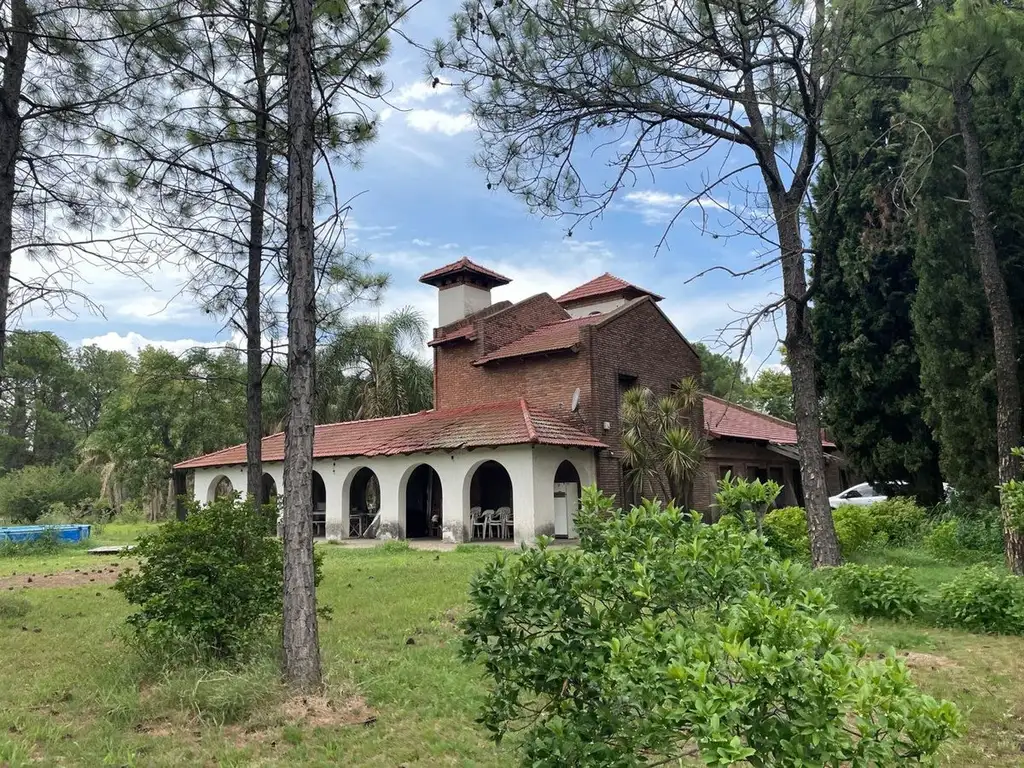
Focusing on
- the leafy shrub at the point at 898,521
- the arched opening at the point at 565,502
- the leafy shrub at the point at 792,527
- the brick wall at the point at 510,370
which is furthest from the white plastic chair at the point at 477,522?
the leafy shrub at the point at 898,521

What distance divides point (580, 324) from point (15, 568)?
13.8m

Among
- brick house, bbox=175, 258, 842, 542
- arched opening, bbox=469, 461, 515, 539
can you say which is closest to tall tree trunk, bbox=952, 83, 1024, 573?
brick house, bbox=175, 258, 842, 542

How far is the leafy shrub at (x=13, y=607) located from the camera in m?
8.63

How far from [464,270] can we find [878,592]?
15545mm

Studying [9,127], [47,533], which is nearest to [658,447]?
[9,127]

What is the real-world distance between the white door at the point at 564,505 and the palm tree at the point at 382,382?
10.3 meters

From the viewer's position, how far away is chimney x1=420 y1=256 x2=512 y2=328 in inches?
834

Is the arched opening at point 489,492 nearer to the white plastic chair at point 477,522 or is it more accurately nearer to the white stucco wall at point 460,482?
the white plastic chair at point 477,522

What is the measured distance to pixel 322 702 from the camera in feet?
15.6

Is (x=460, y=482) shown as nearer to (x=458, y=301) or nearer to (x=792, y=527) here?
(x=458, y=301)

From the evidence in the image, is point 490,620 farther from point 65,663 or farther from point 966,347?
point 966,347

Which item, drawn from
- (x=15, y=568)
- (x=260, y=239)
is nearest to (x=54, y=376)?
(x=15, y=568)

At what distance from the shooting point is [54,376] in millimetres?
48094

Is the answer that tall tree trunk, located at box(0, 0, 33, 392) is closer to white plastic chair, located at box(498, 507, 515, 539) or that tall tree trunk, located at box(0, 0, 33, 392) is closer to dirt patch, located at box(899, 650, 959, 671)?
dirt patch, located at box(899, 650, 959, 671)
